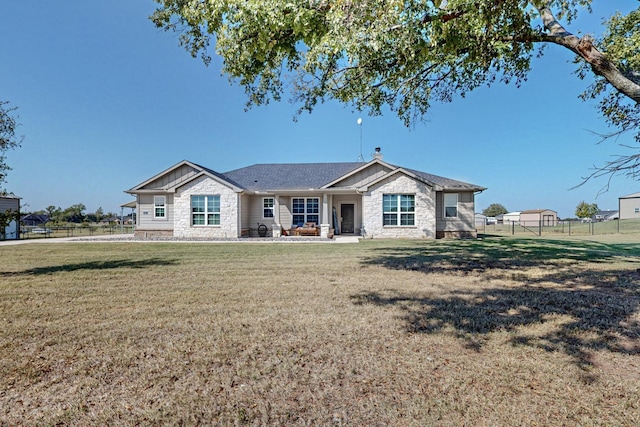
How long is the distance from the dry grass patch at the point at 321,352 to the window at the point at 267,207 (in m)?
14.2

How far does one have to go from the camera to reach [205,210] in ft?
63.3

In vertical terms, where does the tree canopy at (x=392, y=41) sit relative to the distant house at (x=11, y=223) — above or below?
above

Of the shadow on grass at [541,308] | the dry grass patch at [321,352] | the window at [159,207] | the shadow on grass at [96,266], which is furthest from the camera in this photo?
the window at [159,207]

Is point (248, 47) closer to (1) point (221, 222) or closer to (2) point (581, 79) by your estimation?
(2) point (581, 79)

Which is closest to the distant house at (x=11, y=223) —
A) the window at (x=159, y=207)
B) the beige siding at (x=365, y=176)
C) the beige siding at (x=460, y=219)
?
the window at (x=159, y=207)

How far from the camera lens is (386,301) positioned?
5.24 meters

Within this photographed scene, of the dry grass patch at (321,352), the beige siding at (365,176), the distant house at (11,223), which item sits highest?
the beige siding at (365,176)

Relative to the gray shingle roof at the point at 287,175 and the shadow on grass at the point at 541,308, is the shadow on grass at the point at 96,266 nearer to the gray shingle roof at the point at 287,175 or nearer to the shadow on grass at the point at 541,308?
the shadow on grass at the point at 541,308

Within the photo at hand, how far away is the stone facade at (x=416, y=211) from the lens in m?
18.0

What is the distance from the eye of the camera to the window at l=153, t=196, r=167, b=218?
67.4 ft

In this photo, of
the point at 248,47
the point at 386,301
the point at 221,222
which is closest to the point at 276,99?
the point at 248,47

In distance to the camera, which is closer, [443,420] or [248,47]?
[443,420]

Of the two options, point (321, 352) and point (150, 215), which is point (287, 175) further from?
point (321, 352)

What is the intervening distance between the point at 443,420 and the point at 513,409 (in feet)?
1.94
